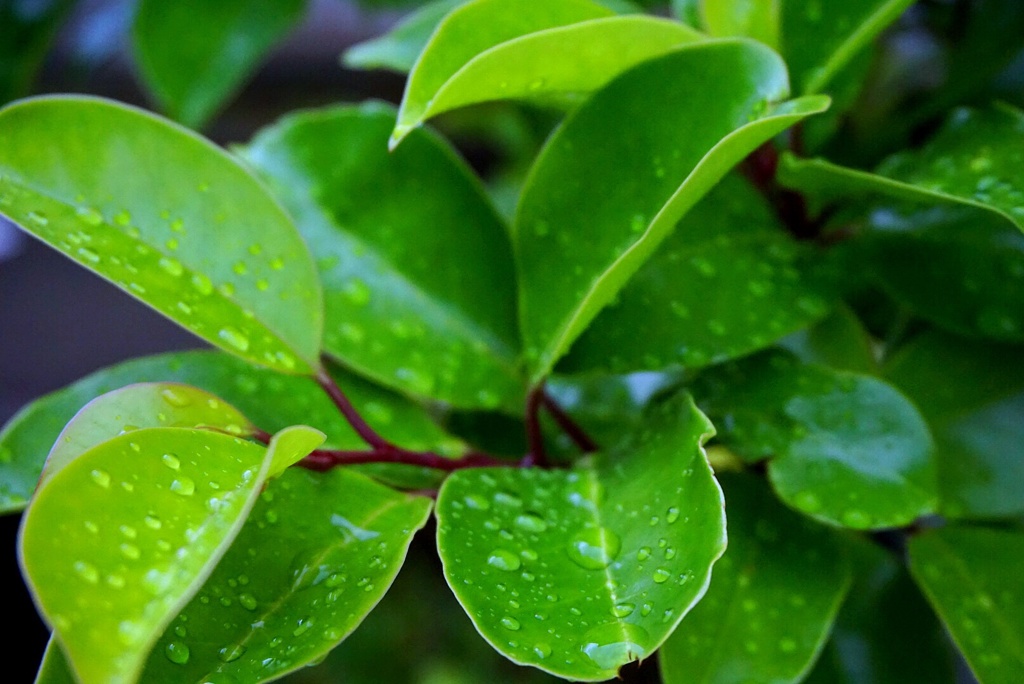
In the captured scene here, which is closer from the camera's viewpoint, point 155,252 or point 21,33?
point 155,252

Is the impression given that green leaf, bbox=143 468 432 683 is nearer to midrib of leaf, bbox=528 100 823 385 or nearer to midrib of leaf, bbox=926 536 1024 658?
midrib of leaf, bbox=528 100 823 385

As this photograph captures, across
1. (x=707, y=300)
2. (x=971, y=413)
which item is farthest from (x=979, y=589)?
(x=707, y=300)

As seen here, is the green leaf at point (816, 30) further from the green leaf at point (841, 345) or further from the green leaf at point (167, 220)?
the green leaf at point (167, 220)

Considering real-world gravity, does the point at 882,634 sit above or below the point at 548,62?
Result: below

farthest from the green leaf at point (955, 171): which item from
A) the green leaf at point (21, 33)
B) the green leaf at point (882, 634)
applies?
the green leaf at point (21, 33)

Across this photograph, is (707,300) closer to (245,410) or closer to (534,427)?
(534,427)

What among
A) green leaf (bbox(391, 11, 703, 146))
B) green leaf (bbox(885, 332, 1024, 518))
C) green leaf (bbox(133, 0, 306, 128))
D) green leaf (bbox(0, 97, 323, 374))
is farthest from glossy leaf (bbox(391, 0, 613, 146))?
green leaf (bbox(133, 0, 306, 128))
